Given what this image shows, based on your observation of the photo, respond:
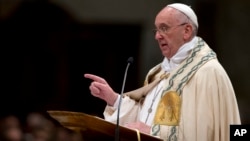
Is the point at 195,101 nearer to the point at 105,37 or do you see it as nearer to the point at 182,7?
the point at 182,7

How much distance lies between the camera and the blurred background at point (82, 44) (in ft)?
37.7

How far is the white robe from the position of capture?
684 cm

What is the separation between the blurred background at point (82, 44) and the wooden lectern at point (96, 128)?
503cm

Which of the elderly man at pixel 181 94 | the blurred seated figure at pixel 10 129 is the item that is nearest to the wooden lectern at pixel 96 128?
the elderly man at pixel 181 94

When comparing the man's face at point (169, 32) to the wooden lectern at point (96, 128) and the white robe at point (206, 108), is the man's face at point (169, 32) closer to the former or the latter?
the white robe at point (206, 108)

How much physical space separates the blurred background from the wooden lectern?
5.03 metres

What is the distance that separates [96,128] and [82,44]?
5.57 metres

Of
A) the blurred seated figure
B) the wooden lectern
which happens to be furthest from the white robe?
the blurred seated figure

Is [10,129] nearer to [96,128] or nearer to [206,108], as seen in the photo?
[206,108]

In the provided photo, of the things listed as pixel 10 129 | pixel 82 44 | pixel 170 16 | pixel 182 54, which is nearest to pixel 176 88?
pixel 182 54

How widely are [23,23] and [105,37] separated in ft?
3.19

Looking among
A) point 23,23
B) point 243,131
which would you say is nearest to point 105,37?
point 23,23

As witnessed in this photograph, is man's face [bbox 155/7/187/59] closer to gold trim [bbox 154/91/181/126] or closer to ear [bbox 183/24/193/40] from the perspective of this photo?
ear [bbox 183/24/193/40]

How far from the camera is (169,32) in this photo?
7.08 m
